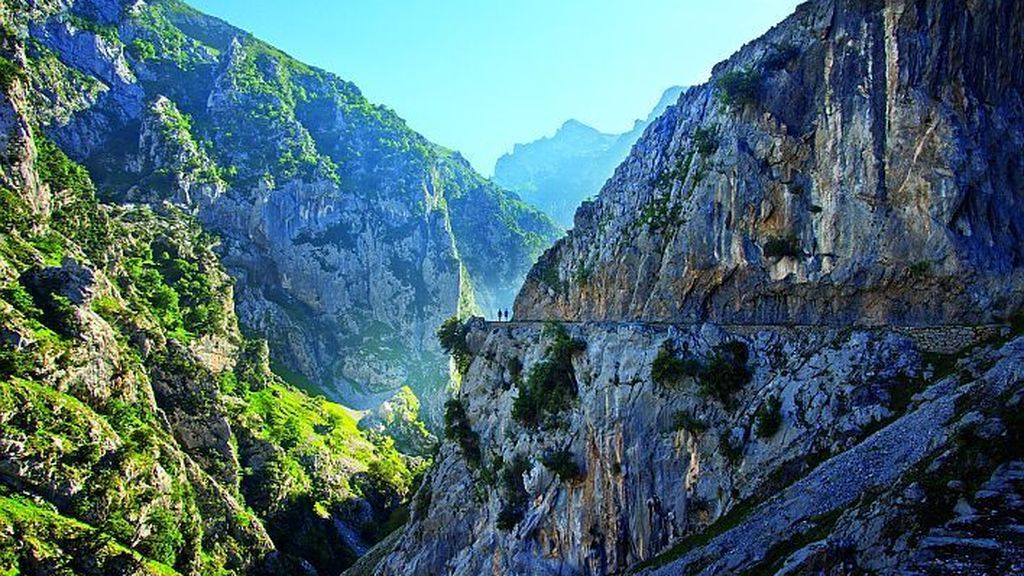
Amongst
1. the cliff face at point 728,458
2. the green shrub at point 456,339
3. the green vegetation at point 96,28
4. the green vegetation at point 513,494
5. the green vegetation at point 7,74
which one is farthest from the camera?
the green vegetation at point 96,28

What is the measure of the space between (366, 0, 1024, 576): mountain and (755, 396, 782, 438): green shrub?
121mm

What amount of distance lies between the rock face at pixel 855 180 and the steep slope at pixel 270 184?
109942 mm

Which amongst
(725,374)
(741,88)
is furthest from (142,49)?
(725,374)

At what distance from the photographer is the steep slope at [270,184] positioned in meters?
139

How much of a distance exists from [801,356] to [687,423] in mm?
7350

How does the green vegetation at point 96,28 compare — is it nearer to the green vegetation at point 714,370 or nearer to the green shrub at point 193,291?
the green shrub at point 193,291

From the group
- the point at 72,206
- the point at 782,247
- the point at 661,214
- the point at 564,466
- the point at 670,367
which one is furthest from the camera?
the point at 72,206

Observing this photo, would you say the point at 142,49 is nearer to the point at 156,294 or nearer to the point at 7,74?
the point at 156,294

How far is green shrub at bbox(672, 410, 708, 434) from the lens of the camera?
3728 cm

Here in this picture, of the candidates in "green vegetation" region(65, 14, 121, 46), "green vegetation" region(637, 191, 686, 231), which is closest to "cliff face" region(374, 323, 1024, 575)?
"green vegetation" region(637, 191, 686, 231)

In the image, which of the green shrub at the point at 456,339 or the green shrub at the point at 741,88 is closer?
the green shrub at the point at 741,88

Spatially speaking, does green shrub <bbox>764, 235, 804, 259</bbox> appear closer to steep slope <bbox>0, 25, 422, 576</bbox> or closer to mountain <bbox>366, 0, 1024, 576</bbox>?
mountain <bbox>366, 0, 1024, 576</bbox>

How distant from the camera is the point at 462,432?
197ft

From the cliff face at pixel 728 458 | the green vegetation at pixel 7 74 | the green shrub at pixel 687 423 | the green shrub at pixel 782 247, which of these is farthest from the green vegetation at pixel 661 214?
the green vegetation at pixel 7 74
